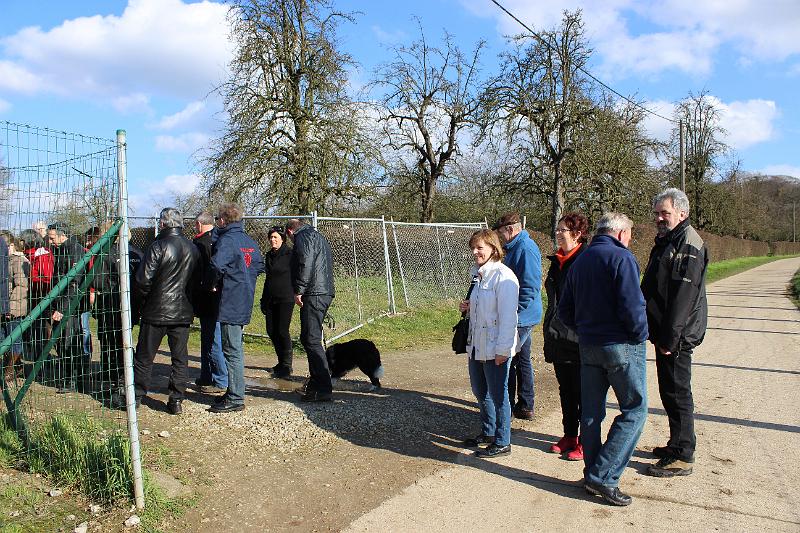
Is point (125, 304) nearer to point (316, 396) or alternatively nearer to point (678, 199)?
point (316, 396)

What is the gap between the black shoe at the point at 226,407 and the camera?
603cm

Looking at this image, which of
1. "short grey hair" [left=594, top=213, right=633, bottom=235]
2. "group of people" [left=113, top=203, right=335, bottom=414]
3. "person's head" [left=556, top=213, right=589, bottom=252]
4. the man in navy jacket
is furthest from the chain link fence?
"short grey hair" [left=594, top=213, right=633, bottom=235]

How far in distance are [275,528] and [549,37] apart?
19.8 metres

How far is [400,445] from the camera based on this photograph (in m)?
5.35

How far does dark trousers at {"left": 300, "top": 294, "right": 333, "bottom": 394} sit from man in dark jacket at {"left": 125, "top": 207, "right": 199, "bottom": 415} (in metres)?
1.09

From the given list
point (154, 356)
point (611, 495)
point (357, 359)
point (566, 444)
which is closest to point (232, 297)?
point (154, 356)

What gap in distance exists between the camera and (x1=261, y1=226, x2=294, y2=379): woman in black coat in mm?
7852

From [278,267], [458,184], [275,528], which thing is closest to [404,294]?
[278,267]

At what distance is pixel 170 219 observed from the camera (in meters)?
6.21

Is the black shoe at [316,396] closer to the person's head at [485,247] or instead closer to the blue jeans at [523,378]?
the blue jeans at [523,378]

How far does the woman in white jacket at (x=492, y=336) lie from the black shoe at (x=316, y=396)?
1.84 m

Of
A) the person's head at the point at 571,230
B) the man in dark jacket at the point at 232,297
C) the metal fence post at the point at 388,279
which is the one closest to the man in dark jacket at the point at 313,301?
the man in dark jacket at the point at 232,297

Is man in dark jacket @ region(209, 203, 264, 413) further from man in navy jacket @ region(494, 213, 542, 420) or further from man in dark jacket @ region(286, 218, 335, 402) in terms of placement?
man in navy jacket @ region(494, 213, 542, 420)

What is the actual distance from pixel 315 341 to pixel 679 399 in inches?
132
